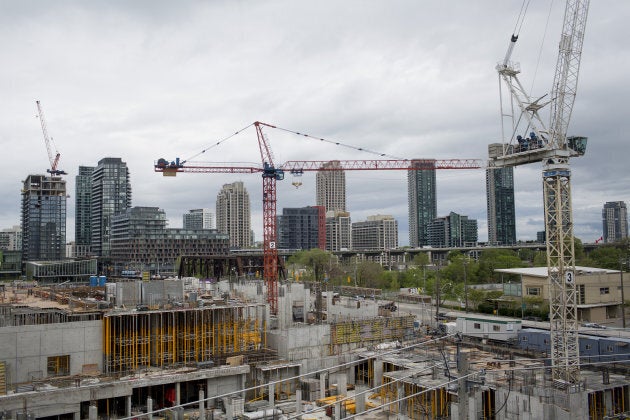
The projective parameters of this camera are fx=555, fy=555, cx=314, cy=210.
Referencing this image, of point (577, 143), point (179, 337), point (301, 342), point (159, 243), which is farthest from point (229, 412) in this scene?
point (159, 243)

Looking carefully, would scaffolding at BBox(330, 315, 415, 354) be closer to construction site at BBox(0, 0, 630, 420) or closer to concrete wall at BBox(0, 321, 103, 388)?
construction site at BBox(0, 0, 630, 420)

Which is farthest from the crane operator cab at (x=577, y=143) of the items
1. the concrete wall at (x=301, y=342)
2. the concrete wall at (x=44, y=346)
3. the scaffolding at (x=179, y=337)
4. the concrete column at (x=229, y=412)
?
the concrete wall at (x=44, y=346)

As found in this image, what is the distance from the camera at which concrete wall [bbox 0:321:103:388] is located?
97.1ft

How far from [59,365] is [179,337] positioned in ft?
23.0

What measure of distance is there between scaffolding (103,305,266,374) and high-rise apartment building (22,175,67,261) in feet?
538

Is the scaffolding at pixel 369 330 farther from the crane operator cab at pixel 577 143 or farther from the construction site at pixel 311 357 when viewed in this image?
the crane operator cab at pixel 577 143

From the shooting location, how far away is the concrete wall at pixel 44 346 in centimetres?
2959

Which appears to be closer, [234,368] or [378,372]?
[234,368]

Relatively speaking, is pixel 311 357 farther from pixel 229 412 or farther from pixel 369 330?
pixel 229 412

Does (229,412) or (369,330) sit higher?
(369,330)

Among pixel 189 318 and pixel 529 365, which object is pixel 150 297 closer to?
pixel 189 318

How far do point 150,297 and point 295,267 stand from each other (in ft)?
309

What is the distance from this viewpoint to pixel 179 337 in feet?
115

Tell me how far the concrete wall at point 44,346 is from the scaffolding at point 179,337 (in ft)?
2.36
